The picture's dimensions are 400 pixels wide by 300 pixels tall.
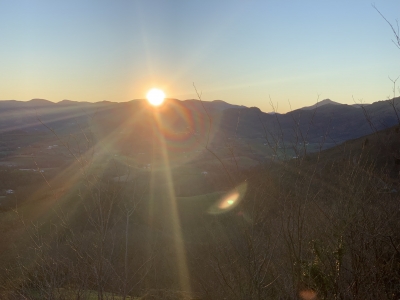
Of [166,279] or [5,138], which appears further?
[5,138]

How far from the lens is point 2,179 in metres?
41.3

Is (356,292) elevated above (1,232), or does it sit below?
above

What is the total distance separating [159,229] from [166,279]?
Result: 6.16 meters

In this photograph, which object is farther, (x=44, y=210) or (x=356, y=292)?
(x=44, y=210)

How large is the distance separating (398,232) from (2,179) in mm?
45459

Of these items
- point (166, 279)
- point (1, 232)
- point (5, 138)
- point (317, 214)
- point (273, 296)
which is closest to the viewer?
point (273, 296)

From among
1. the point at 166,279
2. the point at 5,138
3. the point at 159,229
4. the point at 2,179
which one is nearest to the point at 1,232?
A: the point at 159,229

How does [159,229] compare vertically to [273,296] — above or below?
below

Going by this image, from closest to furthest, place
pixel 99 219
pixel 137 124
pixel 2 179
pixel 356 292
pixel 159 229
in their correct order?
1. pixel 356 292
2. pixel 99 219
3. pixel 159 229
4. pixel 2 179
5. pixel 137 124

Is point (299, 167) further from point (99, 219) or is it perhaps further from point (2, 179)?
point (2, 179)

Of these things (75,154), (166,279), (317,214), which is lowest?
(166,279)

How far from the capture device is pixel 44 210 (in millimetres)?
23297

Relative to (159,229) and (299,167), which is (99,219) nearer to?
(299,167)

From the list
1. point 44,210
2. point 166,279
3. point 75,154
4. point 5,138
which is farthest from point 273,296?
point 5,138
